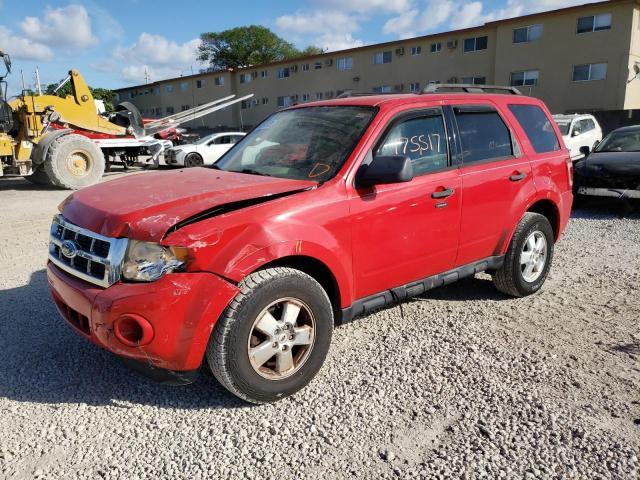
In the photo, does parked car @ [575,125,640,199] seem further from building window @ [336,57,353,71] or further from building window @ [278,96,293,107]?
building window @ [278,96,293,107]

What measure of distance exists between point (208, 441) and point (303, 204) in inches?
57.2

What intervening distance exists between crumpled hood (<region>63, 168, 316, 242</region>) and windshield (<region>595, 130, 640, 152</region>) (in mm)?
8563

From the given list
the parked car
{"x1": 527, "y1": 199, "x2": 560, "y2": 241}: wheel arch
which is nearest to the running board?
{"x1": 527, "y1": 199, "x2": 560, "y2": 241}: wheel arch

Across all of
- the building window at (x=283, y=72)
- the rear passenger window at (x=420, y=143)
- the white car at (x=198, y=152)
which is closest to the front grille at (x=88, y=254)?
the rear passenger window at (x=420, y=143)

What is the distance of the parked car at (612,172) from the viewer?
8.21 meters

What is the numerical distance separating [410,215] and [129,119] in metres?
15.4

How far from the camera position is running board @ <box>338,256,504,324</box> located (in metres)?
3.36

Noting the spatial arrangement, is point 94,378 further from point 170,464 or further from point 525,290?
point 525,290

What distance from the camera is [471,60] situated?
3100 cm

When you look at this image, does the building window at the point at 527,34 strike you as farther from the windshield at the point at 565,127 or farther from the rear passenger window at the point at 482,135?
the rear passenger window at the point at 482,135

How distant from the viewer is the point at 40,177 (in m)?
13.3

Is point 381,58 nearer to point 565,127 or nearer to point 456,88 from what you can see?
→ point 565,127

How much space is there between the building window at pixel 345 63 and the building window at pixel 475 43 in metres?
9.54

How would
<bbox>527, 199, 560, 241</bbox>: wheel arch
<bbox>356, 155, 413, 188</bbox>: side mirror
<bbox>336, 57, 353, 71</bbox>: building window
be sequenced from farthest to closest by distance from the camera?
<bbox>336, 57, 353, 71</bbox>: building window → <bbox>527, 199, 560, 241</bbox>: wheel arch → <bbox>356, 155, 413, 188</bbox>: side mirror
